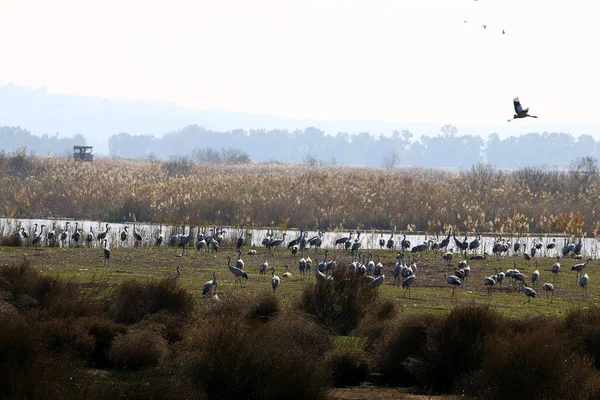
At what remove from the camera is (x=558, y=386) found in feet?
51.9

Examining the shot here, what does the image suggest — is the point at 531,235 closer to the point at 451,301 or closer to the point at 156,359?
the point at 451,301

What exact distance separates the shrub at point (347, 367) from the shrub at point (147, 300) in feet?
15.6

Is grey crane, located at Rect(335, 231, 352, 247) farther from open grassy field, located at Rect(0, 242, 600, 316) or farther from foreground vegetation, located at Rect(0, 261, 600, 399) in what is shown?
foreground vegetation, located at Rect(0, 261, 600, 399)

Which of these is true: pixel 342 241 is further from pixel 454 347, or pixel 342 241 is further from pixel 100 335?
pixel 454 347

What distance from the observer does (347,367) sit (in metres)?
20.3

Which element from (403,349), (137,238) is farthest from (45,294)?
(137,238)

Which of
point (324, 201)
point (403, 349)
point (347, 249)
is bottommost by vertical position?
point (347, 249)

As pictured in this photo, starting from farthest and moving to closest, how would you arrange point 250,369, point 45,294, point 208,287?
point 208,287 → point 45,294 → point 250,369

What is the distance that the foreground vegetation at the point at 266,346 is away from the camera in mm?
15820

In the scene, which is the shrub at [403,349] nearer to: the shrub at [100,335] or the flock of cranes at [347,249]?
the shrub at [100,335]

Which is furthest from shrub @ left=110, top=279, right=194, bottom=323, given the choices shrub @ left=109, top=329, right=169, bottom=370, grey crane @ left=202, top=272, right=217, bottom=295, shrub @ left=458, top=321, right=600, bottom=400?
shrub @ left=458, top=321, right=600, bottom=400

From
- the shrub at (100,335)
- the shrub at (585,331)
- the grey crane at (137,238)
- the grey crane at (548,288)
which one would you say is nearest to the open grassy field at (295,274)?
the grey crane at (548,288)

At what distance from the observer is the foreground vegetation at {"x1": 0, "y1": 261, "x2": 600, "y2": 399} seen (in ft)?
51.9

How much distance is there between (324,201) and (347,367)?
4306cm
